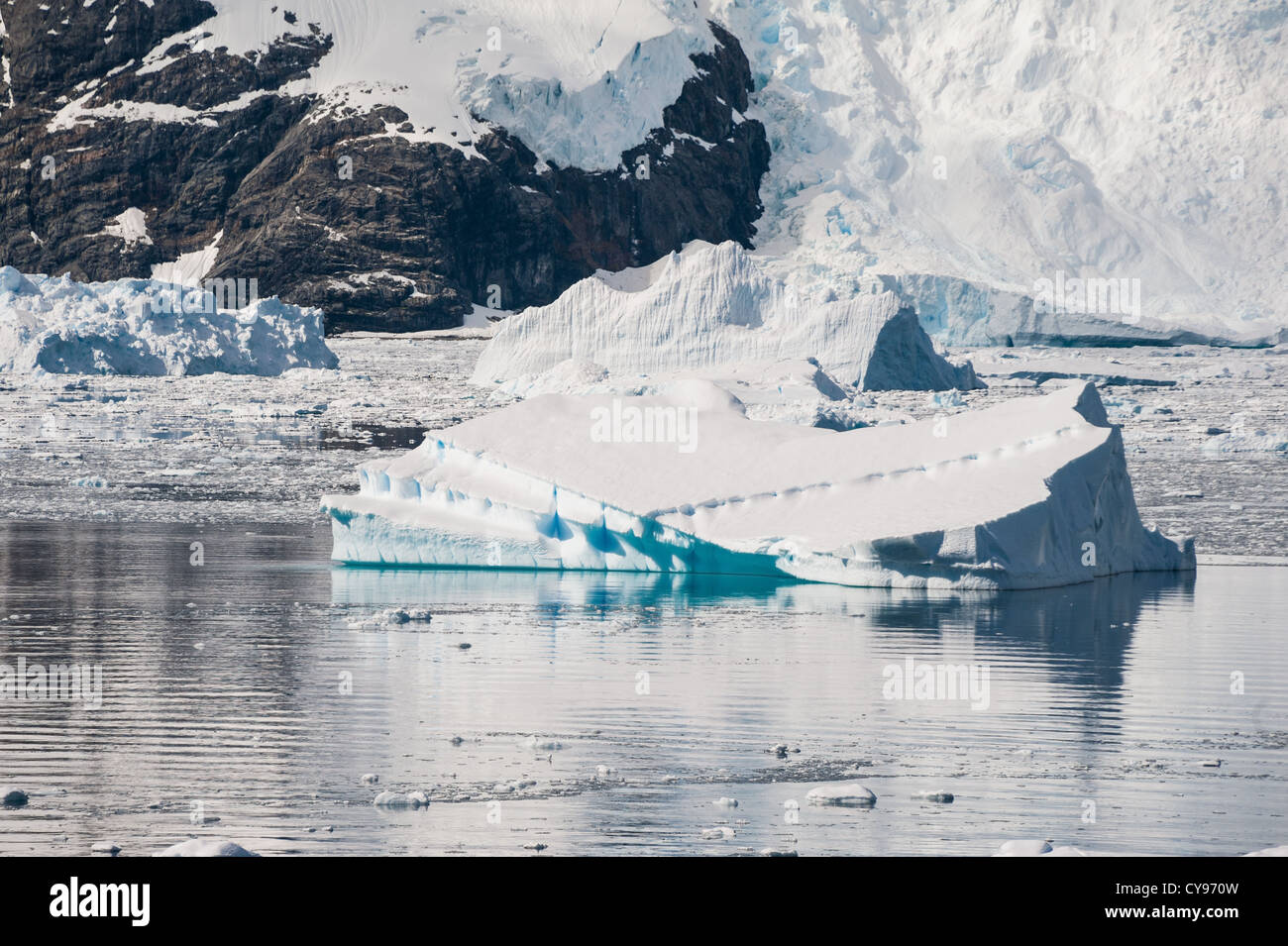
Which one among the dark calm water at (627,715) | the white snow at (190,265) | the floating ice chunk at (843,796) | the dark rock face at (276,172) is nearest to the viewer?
the dark calm water at (627,715)

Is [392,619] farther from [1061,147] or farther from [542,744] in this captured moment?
[1061,147]

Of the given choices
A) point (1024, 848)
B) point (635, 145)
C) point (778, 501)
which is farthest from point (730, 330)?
point (635, 145)

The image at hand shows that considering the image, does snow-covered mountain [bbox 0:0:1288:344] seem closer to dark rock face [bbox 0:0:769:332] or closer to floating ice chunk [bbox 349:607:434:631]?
dark rock face [bbox 0:0:769:332]

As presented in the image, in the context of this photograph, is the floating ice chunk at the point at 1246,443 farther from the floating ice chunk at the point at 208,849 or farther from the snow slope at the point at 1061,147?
the snow slope at the point at 1061,147

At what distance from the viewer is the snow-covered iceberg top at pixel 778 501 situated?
1333cm

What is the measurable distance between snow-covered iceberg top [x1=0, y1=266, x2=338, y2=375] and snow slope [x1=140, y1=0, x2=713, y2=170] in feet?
123

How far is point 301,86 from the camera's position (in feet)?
271

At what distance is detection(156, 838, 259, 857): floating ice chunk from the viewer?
6086 mm

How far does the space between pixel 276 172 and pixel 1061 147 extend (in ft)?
117

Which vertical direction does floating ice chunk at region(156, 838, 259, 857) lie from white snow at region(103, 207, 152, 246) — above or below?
below

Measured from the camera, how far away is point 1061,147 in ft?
229

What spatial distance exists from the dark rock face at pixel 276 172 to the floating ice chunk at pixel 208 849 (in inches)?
2902

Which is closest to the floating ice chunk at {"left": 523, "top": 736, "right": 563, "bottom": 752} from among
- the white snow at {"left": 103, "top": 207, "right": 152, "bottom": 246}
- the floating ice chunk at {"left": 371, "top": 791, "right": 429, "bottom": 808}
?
the floating ice chunk at {"left": 371, "top": 791, "right": 429, "bottom": 808}

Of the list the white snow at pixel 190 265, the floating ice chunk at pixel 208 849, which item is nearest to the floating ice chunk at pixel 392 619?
the floating ice chunk at pixel 208 849
